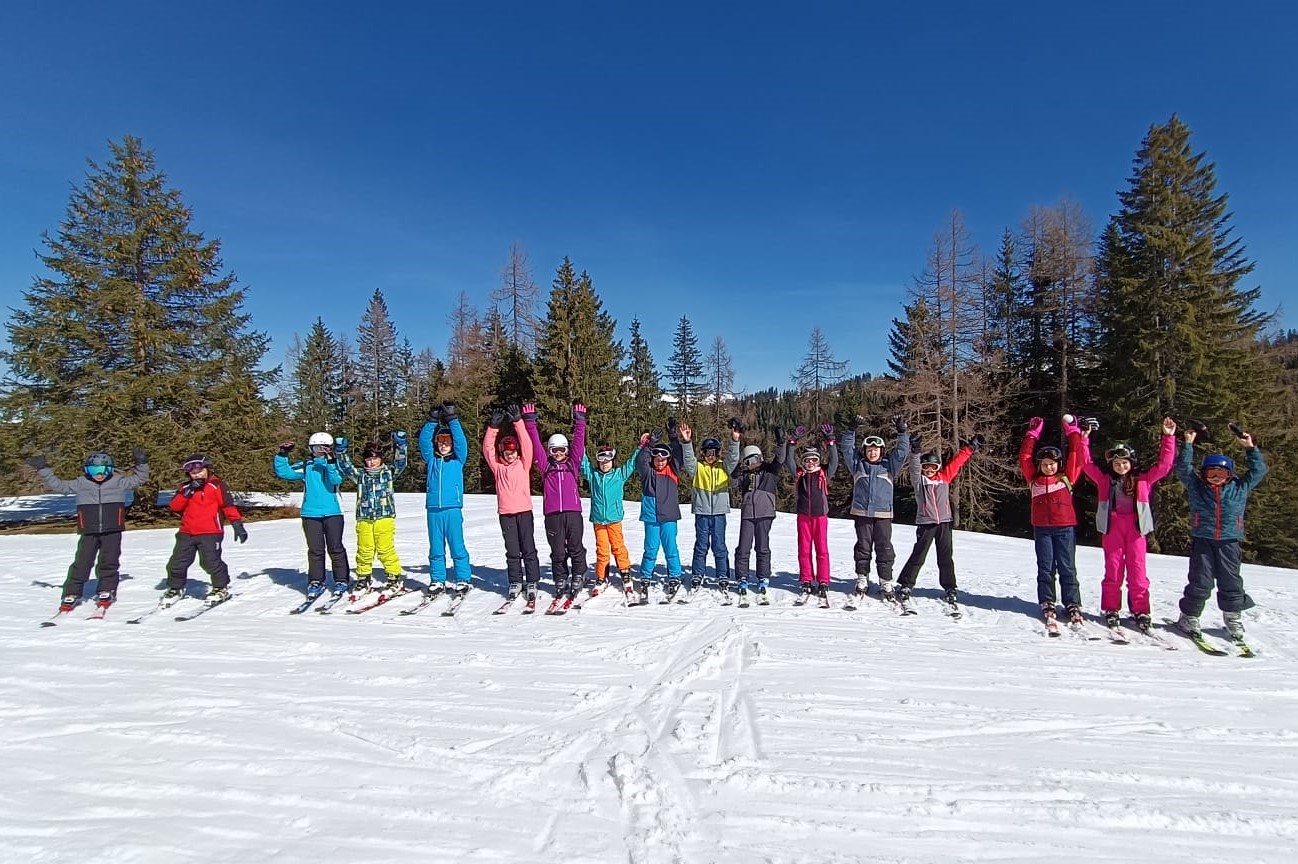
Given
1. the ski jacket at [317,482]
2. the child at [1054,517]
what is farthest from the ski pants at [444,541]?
the child at [1054,517]

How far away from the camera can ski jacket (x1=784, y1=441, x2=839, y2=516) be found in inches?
313

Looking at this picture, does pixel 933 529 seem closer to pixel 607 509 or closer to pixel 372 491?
pixel 607 509

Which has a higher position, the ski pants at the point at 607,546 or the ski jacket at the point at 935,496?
the ski jacket at the point at 935,496

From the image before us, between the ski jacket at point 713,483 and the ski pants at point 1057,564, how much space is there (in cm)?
362

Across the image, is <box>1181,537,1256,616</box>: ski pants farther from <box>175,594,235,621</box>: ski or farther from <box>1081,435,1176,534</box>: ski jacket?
<box>175,594,235,621</box>: ski

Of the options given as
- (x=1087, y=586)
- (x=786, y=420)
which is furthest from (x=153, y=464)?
(x=786, y=420)

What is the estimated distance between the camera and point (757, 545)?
7.97 m

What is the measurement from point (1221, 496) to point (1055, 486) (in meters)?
1.42

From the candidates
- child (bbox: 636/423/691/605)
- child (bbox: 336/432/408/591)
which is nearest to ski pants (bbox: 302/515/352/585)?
child (bbox: 336/432/408/591)

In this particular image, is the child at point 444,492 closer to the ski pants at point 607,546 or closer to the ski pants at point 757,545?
the ski pants at point 607,546

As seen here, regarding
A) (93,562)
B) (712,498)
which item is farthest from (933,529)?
(93,562)

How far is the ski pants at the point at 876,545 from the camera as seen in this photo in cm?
788

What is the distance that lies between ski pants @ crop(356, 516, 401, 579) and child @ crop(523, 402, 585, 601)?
2.18 m

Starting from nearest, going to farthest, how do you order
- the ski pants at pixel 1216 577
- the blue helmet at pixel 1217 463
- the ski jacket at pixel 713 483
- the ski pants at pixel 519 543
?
the ski pants at pixel 1216 577 < the blue helmet at pixel 1217 463 < the ski pants at pixel 519 543 < the ski jacket at pixel 713 483
